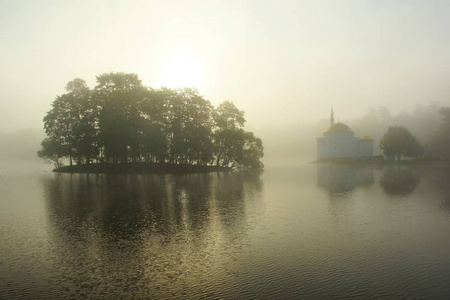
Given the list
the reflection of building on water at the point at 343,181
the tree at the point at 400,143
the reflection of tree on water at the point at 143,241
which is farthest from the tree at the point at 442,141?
the reflection of tree on water at the point at 143,241

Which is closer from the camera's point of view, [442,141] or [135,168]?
[135,168]

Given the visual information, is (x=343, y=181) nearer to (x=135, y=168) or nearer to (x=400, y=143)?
(x=135, y=168)

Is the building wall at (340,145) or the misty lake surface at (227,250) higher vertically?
the building wall at (340,145)

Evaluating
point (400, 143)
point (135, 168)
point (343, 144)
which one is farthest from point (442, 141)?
point (135, 168)

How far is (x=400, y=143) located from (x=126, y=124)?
103029mm

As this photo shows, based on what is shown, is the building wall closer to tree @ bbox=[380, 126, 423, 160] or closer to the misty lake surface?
tree @ bbox=[380, 126, 423, 160]

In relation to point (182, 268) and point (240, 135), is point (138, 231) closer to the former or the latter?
point (182, 268)

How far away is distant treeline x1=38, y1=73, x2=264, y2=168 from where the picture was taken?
80312mm

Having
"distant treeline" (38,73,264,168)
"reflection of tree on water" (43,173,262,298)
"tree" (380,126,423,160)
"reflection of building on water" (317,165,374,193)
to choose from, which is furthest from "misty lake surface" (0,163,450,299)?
"tree" (380,126,423,160)

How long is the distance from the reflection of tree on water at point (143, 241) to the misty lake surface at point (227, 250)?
0.23 ft

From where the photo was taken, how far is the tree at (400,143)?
131 metres

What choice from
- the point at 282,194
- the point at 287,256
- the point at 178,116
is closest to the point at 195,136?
the point at 178,116

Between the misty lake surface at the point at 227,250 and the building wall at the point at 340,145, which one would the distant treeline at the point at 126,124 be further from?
the building wall at the point at 340,145

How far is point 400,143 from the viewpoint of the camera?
131250 mm
